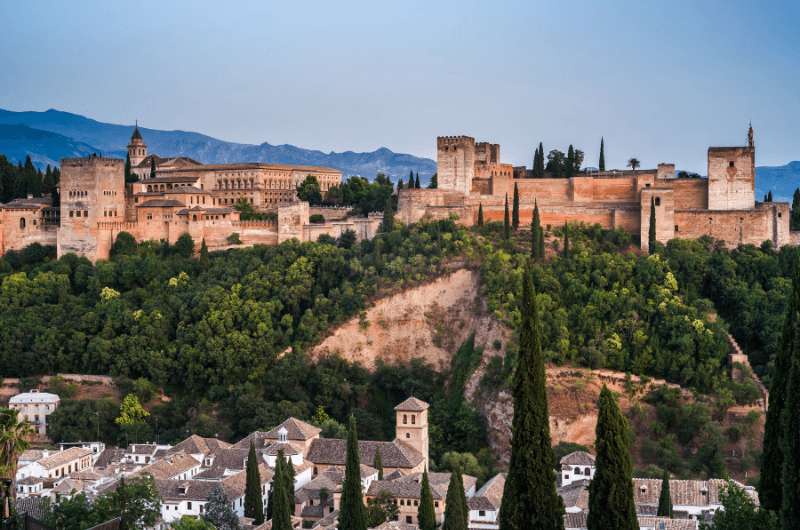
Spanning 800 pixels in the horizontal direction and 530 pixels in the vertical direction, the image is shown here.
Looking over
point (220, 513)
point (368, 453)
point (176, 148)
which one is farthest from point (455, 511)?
point (176, 148)

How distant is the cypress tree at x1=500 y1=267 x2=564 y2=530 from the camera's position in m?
19.4

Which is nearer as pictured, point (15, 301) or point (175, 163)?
point (15, 301)

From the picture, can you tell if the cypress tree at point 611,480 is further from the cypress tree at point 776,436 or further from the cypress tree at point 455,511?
the cypress tree at point 455,511

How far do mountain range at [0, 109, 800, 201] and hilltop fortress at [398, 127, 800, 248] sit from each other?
92.2m

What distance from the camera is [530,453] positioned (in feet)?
64.4

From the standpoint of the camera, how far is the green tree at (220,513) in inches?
1298

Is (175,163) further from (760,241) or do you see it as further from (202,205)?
(760,241)

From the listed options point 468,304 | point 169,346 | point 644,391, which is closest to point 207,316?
point 169,346

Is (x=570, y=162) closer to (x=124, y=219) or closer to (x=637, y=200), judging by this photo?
(x=637, y=200)

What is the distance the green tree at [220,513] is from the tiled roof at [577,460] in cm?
1095

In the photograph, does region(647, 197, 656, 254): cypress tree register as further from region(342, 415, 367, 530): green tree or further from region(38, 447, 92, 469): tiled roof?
region(38, 447, 92, 469): tiled roof

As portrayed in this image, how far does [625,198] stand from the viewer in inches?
2064

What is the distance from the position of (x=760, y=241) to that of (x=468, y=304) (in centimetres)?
1270

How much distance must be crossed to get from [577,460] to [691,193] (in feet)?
58.0
